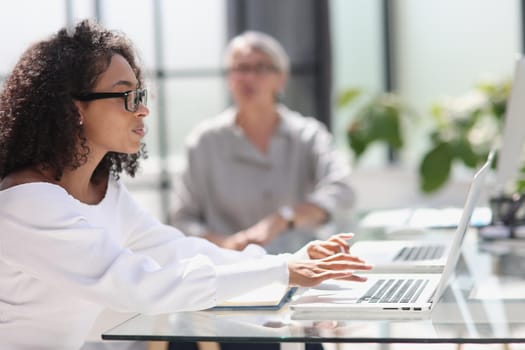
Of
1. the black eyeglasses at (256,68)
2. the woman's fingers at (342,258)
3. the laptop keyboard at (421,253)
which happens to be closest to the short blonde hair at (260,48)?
the black eyeglasses at (256,68)

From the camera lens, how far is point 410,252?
2174 millimetres

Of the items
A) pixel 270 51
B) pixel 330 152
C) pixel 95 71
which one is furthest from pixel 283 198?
pixel 95 71

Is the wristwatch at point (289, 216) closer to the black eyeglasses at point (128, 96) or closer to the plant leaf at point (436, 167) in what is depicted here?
the black eyeglasses at point (128, 96)

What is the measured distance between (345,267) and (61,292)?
→ 1.70 ft

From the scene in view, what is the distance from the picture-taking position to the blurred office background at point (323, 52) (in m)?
4.68

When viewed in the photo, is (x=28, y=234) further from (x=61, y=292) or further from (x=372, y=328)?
(x=372, y=328)

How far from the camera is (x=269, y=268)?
166 centimetres

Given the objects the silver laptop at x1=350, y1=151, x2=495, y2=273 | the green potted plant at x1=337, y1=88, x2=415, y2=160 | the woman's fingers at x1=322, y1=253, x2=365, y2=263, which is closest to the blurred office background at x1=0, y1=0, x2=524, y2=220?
the green potted plant at x1=337, y1=88, x2=415, y2=160

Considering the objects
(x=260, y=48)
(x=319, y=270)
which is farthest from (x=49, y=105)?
(x=260, y=48)

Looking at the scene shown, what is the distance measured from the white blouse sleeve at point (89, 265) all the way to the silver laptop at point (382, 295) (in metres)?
0.18

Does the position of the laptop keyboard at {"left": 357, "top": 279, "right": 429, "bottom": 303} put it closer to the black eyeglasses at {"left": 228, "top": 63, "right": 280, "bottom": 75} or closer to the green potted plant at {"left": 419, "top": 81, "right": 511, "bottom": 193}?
the black eyeglasses at {"left": 228, "top": 63, "right": 280, "bottom": 75}

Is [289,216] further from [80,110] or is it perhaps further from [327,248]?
[80,110]

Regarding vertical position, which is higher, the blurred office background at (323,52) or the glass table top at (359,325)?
the blurred office background at (323,52)

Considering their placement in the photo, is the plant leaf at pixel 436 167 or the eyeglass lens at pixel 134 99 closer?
the eyeglass lens at pixel 134 99
